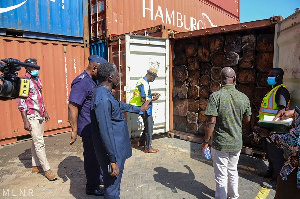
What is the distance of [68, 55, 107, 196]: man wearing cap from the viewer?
2.99 meters

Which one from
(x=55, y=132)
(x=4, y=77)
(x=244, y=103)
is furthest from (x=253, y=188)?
(x=55, y=132)

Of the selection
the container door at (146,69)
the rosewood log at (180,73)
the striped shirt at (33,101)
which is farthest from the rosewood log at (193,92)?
the striped shirt at (33,101)

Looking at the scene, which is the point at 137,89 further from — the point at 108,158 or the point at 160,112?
the point at 108,158

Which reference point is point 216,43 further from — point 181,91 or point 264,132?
point 264,132

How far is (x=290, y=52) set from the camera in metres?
3.43

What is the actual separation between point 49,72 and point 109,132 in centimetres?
491

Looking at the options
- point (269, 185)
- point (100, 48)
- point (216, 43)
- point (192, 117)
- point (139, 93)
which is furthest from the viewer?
point (100, 48)

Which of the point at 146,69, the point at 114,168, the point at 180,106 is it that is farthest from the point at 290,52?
the point at 114,168

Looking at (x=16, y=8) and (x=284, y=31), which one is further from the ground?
(x=16, y=8)

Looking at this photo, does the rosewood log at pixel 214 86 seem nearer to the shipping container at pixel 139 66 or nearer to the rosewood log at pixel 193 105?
the rosewood log at pixel 193 105

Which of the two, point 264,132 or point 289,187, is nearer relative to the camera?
point 289,187

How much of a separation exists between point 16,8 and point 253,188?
6.62m

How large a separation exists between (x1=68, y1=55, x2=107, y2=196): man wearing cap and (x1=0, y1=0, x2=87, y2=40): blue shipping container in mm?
3899

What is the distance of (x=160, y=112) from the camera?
5.77 metres
